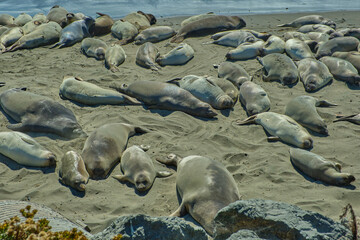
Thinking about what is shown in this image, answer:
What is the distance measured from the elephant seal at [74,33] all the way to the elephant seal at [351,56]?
5.89 m

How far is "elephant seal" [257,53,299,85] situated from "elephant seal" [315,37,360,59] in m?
Result: 1.14

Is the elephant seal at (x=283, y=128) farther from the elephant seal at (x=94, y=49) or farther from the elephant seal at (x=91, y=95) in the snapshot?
the elephant seal at (x=94, y=49)

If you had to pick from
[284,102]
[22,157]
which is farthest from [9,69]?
[284,102]

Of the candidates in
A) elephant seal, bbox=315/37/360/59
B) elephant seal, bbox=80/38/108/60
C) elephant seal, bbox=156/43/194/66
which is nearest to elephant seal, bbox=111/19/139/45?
elephant seal, bbox=80/38/108/60

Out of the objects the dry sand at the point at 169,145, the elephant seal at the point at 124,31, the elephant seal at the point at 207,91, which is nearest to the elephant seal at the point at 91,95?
the dry sand at the point at 169,145

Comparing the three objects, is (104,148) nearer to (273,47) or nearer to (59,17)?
(273,47)

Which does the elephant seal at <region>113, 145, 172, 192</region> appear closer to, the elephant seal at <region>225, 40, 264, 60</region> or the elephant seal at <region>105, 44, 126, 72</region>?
the elephant seal at <region>105, 44, 126, 72</region>

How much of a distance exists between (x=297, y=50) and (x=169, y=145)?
4.45m

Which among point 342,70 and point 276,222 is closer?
point 276,222

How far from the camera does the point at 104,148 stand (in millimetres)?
5441

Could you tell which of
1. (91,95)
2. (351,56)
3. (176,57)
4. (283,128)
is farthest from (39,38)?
(351,56)

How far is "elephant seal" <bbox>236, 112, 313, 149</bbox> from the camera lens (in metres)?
5.96

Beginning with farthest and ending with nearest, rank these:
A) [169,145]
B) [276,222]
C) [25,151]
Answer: [169,145] < [25,151] < [276,222]

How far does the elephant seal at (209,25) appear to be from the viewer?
10938 mm
